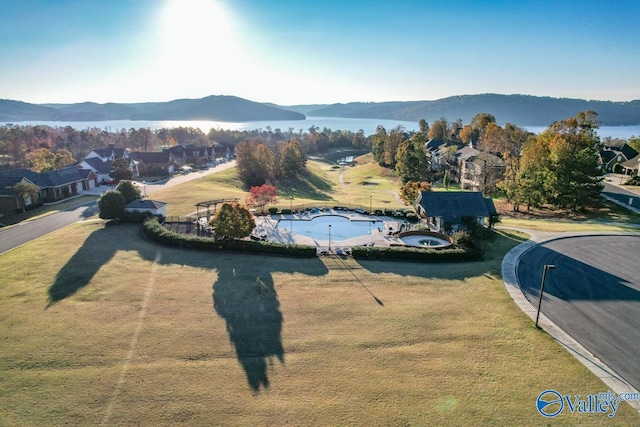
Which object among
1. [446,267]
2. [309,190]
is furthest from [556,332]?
[309,190]

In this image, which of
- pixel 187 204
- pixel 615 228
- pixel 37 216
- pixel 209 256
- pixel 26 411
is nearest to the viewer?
pixel 26 411

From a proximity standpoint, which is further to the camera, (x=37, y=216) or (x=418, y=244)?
(x=37, y=216)

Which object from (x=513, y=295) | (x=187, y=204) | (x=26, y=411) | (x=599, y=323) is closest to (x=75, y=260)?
(x=26, y=411)

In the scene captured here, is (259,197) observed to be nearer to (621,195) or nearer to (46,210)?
(46,210)

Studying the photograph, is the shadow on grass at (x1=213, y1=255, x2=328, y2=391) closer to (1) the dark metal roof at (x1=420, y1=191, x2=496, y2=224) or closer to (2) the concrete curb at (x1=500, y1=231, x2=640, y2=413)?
(2) the concrete curb at (x1=500, y1=231, x2=640, y2=413)

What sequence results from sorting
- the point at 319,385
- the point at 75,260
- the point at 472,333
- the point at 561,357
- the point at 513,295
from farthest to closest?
the point at 75,260
the point at 513,295
the point at 472,333
the point at 561,357
the point at 319,385

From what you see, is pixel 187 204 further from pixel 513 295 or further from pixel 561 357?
pixel 561 357
